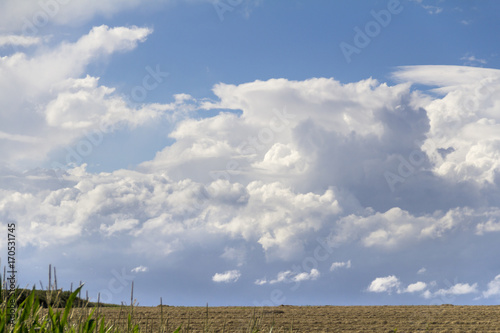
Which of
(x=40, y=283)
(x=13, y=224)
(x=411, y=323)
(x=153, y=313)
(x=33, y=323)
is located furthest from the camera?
(x=153, y=313)

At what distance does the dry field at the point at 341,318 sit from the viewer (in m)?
16.1

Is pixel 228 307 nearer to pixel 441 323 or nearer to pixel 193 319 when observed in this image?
pixel 193 319

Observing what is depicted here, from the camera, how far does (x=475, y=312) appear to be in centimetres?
1962

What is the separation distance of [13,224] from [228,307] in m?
13.3

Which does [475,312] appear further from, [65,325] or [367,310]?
[65,325]

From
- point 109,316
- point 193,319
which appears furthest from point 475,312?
point 109,316

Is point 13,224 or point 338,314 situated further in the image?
point 338,314

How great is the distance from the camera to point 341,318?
1800 cm

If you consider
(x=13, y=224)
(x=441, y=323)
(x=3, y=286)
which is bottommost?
(x=441, y=323)

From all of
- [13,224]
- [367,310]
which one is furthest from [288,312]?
[13,224]

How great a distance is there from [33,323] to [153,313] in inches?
490

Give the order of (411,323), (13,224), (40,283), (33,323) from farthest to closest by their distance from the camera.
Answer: (411,323)
(13,224)
(40,283)
(33,323)

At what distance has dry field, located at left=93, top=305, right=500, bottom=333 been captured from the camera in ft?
52.7

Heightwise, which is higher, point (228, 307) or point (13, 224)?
point (13, 224)
